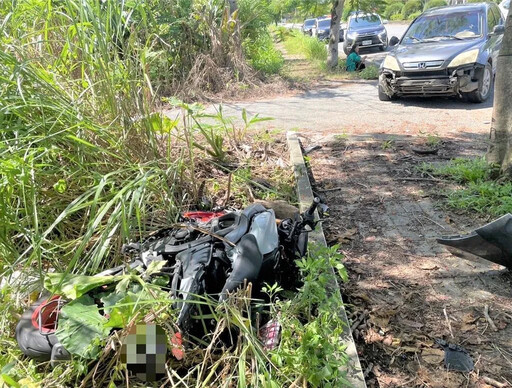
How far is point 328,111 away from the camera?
866 centimetres

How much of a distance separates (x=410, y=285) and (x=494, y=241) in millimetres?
653

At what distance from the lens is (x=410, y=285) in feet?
9.93

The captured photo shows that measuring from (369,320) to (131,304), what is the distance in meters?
1.49

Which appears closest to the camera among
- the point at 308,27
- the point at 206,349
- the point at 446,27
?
the point at 206,349

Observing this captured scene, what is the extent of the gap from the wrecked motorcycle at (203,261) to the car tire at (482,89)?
22.3ft

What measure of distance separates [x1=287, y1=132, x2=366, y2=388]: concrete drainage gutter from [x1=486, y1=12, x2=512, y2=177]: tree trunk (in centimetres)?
190

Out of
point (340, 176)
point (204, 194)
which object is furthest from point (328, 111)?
point (204, 194)

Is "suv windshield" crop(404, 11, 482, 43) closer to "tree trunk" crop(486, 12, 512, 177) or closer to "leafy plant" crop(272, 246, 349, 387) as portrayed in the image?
"tree trunk" crop(486, 12, 512, 177)

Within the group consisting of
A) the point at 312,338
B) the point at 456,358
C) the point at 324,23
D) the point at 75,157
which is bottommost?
the point at 456,358

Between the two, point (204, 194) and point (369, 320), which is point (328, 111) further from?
point (369, 320)

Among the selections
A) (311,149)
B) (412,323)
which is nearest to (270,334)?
(412,323)

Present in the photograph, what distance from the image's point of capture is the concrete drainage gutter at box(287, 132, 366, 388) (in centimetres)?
206

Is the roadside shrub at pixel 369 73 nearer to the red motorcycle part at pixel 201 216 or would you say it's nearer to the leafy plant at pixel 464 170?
the leafy plant at pixel 464 170

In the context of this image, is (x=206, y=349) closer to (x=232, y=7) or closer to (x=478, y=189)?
(x=478, y=189)
